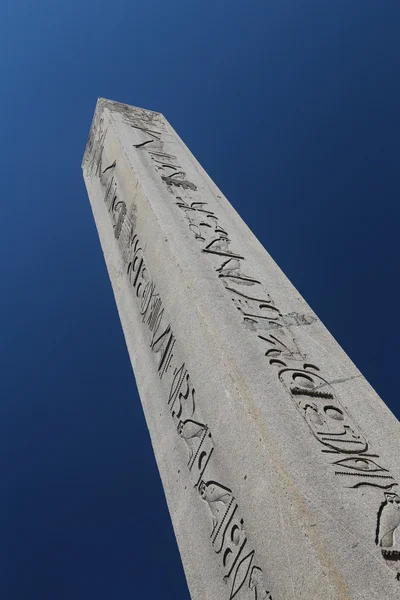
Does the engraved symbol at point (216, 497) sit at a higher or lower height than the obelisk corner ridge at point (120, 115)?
lower

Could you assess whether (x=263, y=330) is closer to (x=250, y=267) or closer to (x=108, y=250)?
(x=250, y=267)

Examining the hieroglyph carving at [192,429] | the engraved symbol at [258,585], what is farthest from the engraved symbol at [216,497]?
the engraved symbol at [258,585]

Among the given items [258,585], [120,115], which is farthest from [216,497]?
[120,115]

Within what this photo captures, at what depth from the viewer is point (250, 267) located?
4156 mm

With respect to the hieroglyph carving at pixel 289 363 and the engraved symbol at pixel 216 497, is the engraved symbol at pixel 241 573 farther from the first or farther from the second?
the engraved symbol at pixel 216 497

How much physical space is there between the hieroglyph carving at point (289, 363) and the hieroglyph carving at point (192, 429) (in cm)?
6

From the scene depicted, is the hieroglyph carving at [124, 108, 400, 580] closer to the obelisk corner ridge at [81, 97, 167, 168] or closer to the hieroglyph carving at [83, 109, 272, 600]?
the hieroglyph carving at [83, 109, 272, 600]

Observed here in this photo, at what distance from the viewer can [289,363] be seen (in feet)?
10.6

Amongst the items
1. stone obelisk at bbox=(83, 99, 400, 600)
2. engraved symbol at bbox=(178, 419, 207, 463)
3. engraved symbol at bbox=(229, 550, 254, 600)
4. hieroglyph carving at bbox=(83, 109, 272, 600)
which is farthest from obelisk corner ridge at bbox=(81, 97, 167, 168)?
engraved symbol at bbox=(229, 550, 254, 600)

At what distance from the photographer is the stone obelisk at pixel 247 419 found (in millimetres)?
2348

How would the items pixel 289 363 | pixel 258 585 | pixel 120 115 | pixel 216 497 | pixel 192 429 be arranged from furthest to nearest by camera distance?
pixel 120 115 < pixel 192 429 < pixel 289 363 < pixel 216 497 < pixel 258 585

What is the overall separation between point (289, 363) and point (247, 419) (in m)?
0.48

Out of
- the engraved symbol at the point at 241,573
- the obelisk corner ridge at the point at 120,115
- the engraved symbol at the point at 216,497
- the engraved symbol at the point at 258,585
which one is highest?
the obelisk corner ridge at the point at 120,115

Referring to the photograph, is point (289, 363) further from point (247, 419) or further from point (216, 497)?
point (216, 497)
